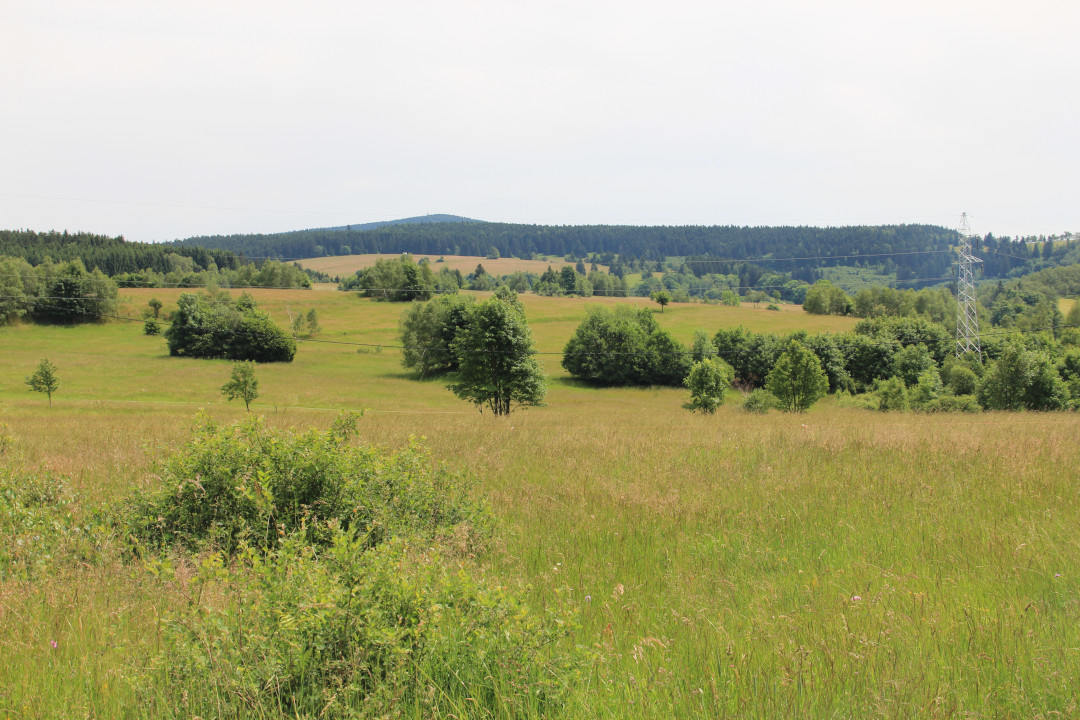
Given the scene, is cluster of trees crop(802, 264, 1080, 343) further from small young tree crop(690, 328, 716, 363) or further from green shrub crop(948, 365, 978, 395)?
green shrub crop(948, 365, 978, 395)

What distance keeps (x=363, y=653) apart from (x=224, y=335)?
86009 millimetres

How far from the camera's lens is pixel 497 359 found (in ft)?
107

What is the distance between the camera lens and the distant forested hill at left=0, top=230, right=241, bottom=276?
400 ft

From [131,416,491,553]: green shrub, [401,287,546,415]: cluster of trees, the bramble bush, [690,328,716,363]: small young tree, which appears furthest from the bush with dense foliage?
the bramble bush

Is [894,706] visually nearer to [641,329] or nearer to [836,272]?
[641,329]

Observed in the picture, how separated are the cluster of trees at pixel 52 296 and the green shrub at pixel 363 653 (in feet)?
326

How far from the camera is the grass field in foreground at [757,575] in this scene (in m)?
2.81

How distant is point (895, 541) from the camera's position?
16.3ft

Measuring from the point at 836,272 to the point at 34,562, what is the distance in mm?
213002

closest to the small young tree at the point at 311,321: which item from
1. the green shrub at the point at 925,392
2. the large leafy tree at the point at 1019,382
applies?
the green shrub at the point at 925,392

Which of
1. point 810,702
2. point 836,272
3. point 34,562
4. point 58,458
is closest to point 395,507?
point 34,562

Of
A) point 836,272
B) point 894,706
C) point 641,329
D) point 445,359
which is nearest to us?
point 894,706

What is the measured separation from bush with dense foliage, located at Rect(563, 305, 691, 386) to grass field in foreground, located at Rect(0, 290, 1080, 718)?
68136mm

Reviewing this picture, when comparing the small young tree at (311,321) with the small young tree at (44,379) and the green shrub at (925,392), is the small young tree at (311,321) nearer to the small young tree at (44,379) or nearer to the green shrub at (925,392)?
the small young tree at (44,379)
